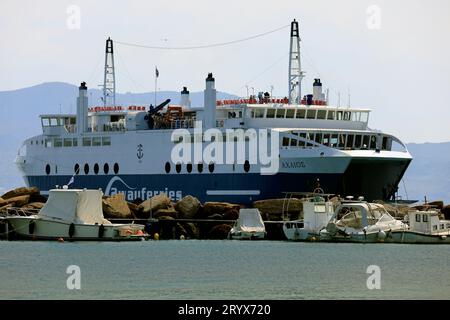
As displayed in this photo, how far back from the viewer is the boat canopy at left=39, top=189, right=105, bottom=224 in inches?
2571

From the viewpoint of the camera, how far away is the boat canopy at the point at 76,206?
6531cm

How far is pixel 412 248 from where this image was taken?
61812 mm

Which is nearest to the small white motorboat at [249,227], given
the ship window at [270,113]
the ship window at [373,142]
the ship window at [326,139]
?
the ship window at [326,139]

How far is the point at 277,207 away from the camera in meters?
70.4

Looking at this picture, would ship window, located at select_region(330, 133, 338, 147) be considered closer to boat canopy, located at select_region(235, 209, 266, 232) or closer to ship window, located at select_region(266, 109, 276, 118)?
ship window, located at select_region(266, 109, 276, 118)

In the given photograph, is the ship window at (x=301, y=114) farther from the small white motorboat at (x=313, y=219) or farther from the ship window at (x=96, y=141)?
the ship window at (x=96, y=141)

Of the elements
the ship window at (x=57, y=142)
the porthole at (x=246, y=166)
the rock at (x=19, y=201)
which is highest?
the ship window at (x=57, y=142)

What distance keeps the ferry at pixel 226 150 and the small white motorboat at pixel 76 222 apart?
11130 millimetres

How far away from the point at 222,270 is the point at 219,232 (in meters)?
18.1

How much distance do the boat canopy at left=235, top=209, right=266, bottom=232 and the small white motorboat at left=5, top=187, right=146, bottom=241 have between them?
524cm

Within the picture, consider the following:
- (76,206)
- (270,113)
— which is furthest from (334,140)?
(76,206)

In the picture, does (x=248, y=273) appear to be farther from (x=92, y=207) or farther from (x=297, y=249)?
(x=92, y=207)

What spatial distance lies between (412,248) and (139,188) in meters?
24.9

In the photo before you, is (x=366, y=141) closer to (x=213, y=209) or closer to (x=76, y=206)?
(x=213, y=209)
